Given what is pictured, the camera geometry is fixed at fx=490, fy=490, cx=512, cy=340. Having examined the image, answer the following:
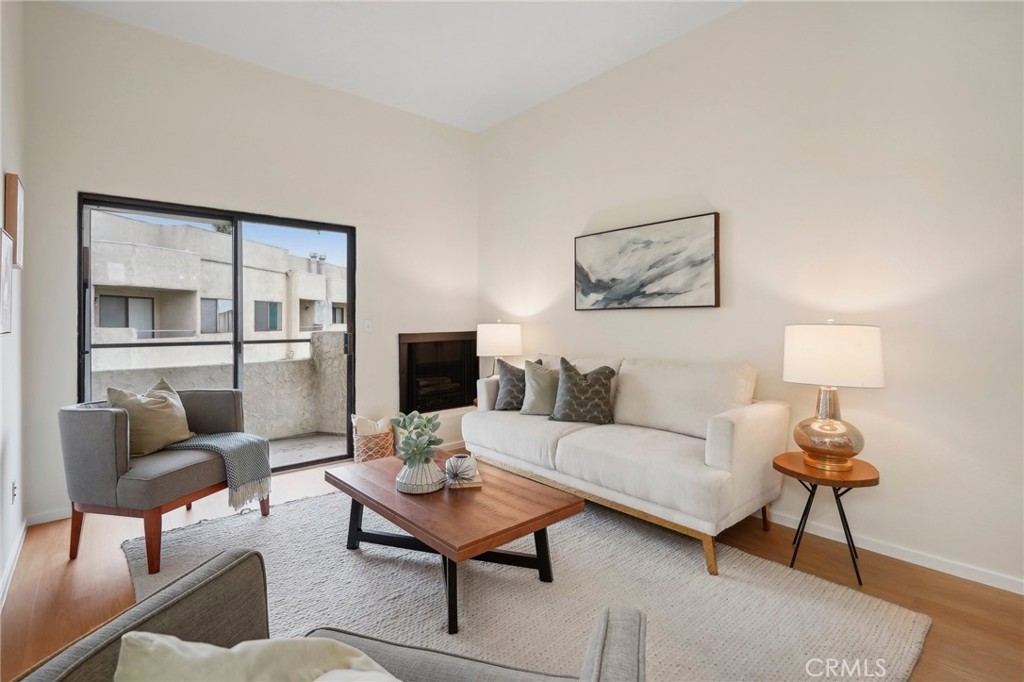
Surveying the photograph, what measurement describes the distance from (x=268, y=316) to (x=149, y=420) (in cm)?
138

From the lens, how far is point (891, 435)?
249 cm

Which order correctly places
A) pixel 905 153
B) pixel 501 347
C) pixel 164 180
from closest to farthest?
pixel 905 153 → pixel 164 180 → pixel 501 347

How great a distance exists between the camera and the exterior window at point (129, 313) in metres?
3.14

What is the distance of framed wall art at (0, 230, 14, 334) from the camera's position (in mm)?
2023

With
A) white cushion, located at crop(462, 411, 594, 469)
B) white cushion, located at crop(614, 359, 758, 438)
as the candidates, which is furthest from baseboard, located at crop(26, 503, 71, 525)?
white cushion, located at crop(614, 359, 758, 438)

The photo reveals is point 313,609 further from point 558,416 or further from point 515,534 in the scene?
point 558,416

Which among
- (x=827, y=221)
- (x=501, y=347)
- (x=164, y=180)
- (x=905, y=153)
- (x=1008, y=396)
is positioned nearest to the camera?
(x=1008, y=396)

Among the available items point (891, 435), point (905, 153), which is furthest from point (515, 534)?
point (905, 153)

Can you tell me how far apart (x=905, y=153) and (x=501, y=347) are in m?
2.90

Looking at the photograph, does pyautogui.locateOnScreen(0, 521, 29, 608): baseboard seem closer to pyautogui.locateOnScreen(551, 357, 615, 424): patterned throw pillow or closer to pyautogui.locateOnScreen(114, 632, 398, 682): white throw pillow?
pyautogui.locateOnScreen(114, 632, 398, 682): white throw pillow

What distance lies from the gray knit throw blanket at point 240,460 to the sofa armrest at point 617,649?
244cm

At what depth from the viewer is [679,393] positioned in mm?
3010
